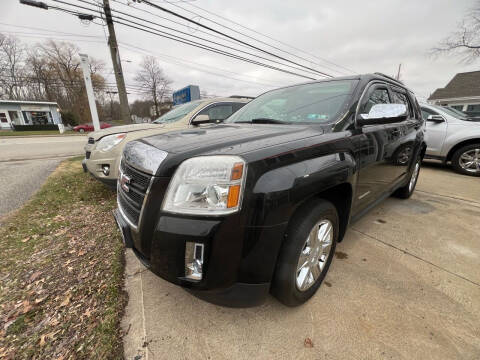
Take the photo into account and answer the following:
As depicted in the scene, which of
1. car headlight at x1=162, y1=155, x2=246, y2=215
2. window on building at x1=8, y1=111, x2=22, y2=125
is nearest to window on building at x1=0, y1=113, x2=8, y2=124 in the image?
window on building at x1=8, y1=111, x2=22, y2=125

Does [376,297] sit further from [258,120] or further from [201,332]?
[258,120]

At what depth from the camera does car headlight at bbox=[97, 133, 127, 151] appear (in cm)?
323

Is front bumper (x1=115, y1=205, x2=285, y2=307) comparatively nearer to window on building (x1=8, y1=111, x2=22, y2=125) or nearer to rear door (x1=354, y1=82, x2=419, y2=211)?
rear door (x1=354, y1=82, x2=419, y2=211)

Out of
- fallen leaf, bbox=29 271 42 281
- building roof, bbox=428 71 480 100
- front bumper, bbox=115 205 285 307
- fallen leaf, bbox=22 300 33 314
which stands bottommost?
fallen leaf, bbox=29 271 42 281

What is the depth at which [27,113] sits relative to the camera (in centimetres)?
3134

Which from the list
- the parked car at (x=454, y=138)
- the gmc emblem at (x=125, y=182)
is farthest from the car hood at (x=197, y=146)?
the parked car at (x=454, y=138)

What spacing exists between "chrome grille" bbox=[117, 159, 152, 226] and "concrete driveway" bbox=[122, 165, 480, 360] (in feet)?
2.47

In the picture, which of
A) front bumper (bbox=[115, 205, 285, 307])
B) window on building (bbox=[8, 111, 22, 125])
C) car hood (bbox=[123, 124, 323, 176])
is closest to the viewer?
front bumper (bbox=[115, 205, 285, 307])

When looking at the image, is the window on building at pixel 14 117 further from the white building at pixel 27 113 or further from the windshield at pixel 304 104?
the windshield at pixel 304 104

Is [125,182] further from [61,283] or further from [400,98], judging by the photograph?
[400,98]

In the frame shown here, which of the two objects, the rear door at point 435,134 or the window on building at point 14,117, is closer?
the rear door at point 435,134

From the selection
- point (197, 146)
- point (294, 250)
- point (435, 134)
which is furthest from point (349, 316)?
point (435, 134)

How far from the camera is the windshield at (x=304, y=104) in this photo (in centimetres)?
186

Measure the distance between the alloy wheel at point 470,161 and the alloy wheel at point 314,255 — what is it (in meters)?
5.76
